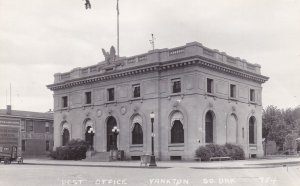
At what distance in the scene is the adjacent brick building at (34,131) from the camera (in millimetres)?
59062

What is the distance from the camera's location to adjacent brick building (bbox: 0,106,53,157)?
5906 cm

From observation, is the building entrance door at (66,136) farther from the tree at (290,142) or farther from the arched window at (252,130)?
the tree at (290,142)

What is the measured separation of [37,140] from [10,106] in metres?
6.17

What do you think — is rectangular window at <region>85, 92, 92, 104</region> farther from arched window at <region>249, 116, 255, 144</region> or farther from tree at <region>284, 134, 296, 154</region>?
tree at <region>284, 134, 296, 154</region>

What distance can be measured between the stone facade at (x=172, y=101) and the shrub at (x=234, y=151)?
887mm

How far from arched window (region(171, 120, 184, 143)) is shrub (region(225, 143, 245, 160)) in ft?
13.5

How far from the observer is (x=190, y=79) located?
118 feet

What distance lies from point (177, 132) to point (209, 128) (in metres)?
2.88

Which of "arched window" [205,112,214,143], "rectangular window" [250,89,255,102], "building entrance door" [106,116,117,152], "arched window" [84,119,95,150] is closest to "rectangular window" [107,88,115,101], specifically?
"building entrance door" [106,116,117,152]

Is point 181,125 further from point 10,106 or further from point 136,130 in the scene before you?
point 10,106

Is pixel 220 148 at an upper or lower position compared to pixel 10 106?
lower

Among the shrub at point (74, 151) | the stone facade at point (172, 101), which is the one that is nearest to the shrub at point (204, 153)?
the stone facade at point (172, 101)

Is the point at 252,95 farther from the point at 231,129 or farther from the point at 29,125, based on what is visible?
the point at 29,125

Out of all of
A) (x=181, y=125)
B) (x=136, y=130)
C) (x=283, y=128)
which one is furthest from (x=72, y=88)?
(x=283, y=128)
